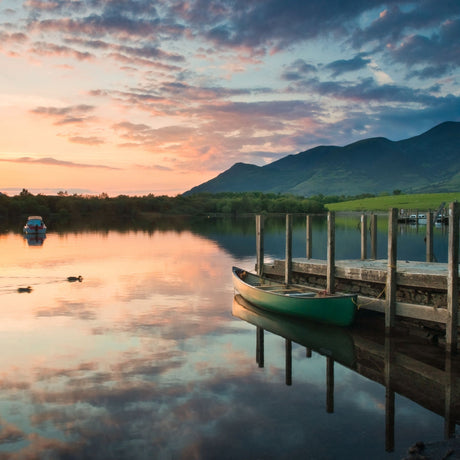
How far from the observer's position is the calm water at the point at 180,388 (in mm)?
9898

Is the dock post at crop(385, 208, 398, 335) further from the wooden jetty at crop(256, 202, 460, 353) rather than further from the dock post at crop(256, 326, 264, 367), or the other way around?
the dock post at crop(256, 326, 264, 367)

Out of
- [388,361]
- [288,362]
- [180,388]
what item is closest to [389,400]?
[388,361]

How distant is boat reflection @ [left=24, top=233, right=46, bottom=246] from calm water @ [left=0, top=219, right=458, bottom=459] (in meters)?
37.6

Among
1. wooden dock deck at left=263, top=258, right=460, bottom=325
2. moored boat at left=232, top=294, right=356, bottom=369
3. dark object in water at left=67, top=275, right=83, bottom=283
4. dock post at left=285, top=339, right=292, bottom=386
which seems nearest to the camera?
dock post at left=285, top=339, right=292, bottom=386

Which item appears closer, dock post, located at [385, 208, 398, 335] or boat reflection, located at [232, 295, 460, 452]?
boat reflection, located at [232, 295, 460, 452]

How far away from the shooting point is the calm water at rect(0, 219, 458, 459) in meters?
9.90

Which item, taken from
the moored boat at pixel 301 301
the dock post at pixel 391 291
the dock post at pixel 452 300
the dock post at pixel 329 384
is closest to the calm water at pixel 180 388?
the dock post at pixel 329 384

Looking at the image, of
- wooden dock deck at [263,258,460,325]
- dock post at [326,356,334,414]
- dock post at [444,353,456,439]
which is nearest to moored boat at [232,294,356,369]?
dock post at [326,356,334,414]

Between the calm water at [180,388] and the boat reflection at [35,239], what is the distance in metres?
37.6

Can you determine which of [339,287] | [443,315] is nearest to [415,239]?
[339,287]

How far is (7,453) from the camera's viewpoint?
31.1 ft

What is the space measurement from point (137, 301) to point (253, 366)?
12.0 meters

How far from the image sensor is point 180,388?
12945mm

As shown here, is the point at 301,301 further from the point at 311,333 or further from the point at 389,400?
the point at 389,400
